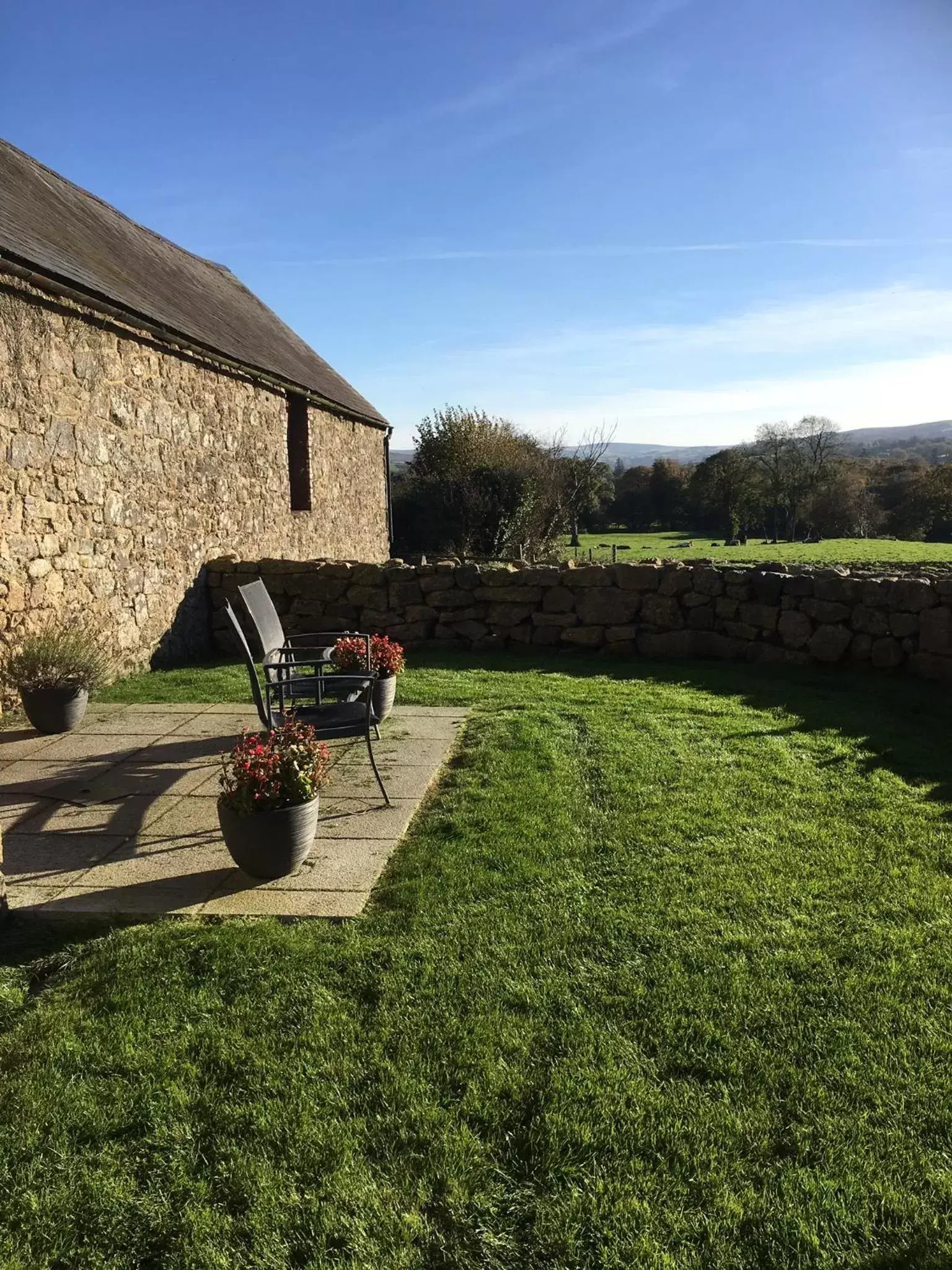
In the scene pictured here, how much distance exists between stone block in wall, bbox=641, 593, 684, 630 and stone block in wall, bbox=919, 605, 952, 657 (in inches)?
91.8

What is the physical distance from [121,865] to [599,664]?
5845mm

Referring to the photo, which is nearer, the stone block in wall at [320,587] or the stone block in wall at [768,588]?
the stone block in wall at [768,588]

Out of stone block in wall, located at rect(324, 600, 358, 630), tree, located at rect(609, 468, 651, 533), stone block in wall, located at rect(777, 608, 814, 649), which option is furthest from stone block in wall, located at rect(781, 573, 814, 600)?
tree, located at rect(609, 468, 651, 533)

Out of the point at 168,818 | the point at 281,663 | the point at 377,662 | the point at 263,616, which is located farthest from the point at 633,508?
the point at 168,818

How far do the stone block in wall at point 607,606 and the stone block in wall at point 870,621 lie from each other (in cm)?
218

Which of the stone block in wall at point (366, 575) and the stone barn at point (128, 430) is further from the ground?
the stone barn at point (128, 430)

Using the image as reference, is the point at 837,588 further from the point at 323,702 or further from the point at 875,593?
the point at 323,702

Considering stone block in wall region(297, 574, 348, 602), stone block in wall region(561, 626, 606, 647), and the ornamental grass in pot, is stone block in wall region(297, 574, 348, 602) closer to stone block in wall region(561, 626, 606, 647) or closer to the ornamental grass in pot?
stone block in wall region(561, 626, 606, 647)

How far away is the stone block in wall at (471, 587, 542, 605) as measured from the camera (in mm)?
9625

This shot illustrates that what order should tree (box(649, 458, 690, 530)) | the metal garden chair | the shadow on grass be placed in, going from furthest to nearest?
tree (box(649, 458, 690, 530)), the shadow on grass, the metal garden chair

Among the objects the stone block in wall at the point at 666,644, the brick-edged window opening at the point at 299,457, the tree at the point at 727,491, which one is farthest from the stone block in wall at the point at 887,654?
the tree at the point at 727,491

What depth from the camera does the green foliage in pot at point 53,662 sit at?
6.27 metres

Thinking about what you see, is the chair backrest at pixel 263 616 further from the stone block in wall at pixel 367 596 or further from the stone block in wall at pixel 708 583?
the stone block in wall at pixel 708 583

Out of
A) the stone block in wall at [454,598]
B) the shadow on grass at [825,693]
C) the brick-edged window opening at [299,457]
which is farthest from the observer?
the brick-edged window opening at [299,457]
